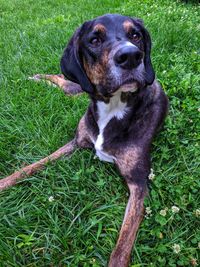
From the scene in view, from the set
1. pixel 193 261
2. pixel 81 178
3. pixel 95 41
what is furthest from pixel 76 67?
pixel 193 261

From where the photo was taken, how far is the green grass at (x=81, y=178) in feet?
9.15

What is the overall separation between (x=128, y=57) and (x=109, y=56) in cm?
19

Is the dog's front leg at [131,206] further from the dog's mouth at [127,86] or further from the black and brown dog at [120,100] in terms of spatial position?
the dog's mouth at [127,86]

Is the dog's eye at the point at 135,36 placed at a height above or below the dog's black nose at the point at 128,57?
below

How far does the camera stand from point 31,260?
9.03 feet

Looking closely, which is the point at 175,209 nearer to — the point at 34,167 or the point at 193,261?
the point at 193,261

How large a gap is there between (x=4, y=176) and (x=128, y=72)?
157cm

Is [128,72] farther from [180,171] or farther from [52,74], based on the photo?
[52,74]

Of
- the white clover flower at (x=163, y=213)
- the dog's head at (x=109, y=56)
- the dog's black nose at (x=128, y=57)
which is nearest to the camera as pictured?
the dog's black nose at (x=128, y=57)

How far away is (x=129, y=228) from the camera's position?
285cm

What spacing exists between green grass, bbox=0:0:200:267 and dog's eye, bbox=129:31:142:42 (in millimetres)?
926

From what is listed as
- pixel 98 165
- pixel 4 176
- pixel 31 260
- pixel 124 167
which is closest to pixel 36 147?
pixel 4 176

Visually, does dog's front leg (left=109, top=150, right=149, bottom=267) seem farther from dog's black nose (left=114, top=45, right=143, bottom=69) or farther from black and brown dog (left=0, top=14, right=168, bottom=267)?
dog's black nose (left=114, top=45, right=143, bottom=69)

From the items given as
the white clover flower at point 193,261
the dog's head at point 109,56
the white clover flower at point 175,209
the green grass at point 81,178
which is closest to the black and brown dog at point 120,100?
the dog's head at point 109,56
